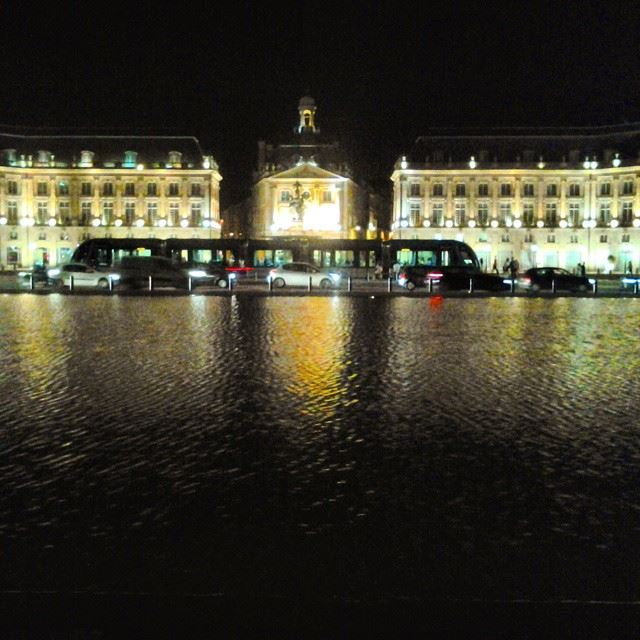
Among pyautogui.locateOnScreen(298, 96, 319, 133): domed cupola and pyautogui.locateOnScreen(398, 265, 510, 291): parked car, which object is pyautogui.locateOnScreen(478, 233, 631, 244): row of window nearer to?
pyautogui.locateOnScreen(298, 96, 319, 133): domed cupola

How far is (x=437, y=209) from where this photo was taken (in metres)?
101

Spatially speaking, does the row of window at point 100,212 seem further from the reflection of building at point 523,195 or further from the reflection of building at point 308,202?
the reflection of building at point 523,195

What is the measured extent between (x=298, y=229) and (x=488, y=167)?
23379 millimetres

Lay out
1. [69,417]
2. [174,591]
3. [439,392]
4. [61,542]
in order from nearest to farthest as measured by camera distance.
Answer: [174,591], [61,542], [69,417], [439,392]

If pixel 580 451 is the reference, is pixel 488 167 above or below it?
above

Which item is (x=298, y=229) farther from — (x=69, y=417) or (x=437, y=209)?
(x=69, y=417)

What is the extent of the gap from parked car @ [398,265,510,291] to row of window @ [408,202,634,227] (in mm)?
54420

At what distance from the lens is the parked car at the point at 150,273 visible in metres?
45.8

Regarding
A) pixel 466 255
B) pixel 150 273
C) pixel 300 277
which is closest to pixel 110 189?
pixel 466 255

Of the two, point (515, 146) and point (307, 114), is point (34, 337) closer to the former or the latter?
point (515, 146)

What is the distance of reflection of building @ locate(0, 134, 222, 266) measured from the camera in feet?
326

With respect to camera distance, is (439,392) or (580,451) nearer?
(580,451)

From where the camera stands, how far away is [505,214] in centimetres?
10050

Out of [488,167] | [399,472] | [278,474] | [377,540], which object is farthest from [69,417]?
[488,167]
